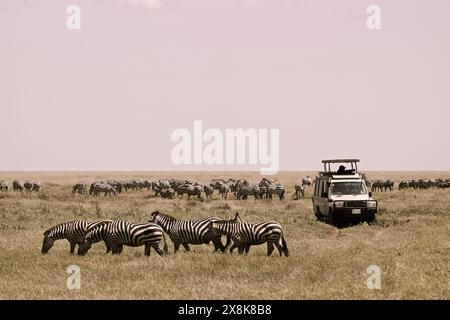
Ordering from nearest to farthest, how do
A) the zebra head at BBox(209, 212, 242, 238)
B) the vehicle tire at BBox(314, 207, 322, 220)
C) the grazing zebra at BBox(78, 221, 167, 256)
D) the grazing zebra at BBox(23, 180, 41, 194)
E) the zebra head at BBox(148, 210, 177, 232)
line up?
the grazing zebra at BBox(78, 221, 167, 256) → the zebra head at BBox(209, 212, 242, 238) → the zebra head at BBox(148, 210, 177, 232) → the vehicle tire at BBox(314, 207, 322, 220) → the grazing zebra at BBox(23, 180, 41, 194)

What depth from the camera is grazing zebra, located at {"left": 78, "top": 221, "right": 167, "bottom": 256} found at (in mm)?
19281

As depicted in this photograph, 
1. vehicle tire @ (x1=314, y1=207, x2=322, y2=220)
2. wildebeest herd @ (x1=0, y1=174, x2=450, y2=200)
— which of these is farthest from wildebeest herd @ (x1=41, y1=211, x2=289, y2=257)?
wildebeest herd @ (x1=0, y1=174, x2=450, y2=200)

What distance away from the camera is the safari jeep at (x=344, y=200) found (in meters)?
29.9

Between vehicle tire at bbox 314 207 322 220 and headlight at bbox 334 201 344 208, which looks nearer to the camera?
headlight at bbox 334 201 344 208

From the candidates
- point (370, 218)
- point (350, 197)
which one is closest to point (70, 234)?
point (350, 197)

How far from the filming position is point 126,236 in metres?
19.4

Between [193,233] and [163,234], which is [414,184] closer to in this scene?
[193,233]

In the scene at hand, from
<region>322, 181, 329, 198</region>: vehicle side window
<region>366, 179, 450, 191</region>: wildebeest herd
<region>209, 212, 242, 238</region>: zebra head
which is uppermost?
<region>322, 181, 329, 198</region>: vehicle side window

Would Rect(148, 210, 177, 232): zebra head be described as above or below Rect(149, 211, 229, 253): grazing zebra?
above

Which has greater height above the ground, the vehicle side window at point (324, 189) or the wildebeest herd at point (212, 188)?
the vehicle side window at point (324, 189)

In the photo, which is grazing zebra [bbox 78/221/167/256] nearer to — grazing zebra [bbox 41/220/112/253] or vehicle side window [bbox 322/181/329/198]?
grazing zebra [bbox 41/220/112/253]

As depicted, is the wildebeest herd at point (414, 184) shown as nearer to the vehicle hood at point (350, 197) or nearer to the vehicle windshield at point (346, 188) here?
the vehicle windshield at point (346, 188)

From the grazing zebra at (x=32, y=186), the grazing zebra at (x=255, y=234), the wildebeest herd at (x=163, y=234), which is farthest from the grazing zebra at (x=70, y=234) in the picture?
the grazing zebra at (x=32, y=186)

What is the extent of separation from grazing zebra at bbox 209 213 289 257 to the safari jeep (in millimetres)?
10545
